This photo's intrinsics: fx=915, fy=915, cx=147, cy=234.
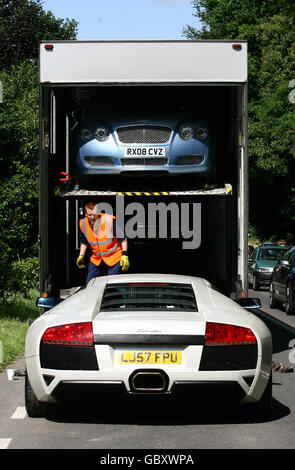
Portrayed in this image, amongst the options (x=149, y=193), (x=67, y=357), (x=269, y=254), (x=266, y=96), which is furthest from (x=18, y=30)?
(x=67, y=357)

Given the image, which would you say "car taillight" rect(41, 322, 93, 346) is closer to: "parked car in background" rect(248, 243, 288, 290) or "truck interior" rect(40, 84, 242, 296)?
"truck interior" rect(40, 84, 242, 296)

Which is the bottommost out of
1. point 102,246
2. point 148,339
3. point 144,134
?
point 148,339

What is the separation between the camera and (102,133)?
11727 mm

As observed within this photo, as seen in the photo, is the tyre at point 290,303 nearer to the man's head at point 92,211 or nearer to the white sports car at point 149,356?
the man's head at point 92,211

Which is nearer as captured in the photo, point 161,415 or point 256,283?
point 161,415

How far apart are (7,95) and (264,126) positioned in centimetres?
2463

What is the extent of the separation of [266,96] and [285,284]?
27507 mm

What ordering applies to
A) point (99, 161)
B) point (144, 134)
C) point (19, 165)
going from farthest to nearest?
point (19, 165) → point (99, 161) → point (144, 134)

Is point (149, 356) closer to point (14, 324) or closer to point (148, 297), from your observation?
point (148, 297)

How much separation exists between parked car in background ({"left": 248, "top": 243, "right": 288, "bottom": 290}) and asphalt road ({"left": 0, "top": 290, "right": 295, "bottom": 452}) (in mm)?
19210

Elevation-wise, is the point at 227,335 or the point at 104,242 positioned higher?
the point at 104,242

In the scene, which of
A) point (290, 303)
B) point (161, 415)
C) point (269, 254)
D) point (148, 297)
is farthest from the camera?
point (269, 254)

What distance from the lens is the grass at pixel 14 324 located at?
11016 millimetres

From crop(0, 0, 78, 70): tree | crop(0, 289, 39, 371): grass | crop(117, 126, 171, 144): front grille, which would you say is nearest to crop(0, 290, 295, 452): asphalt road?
crop(0, 289, 39, 371): grass
